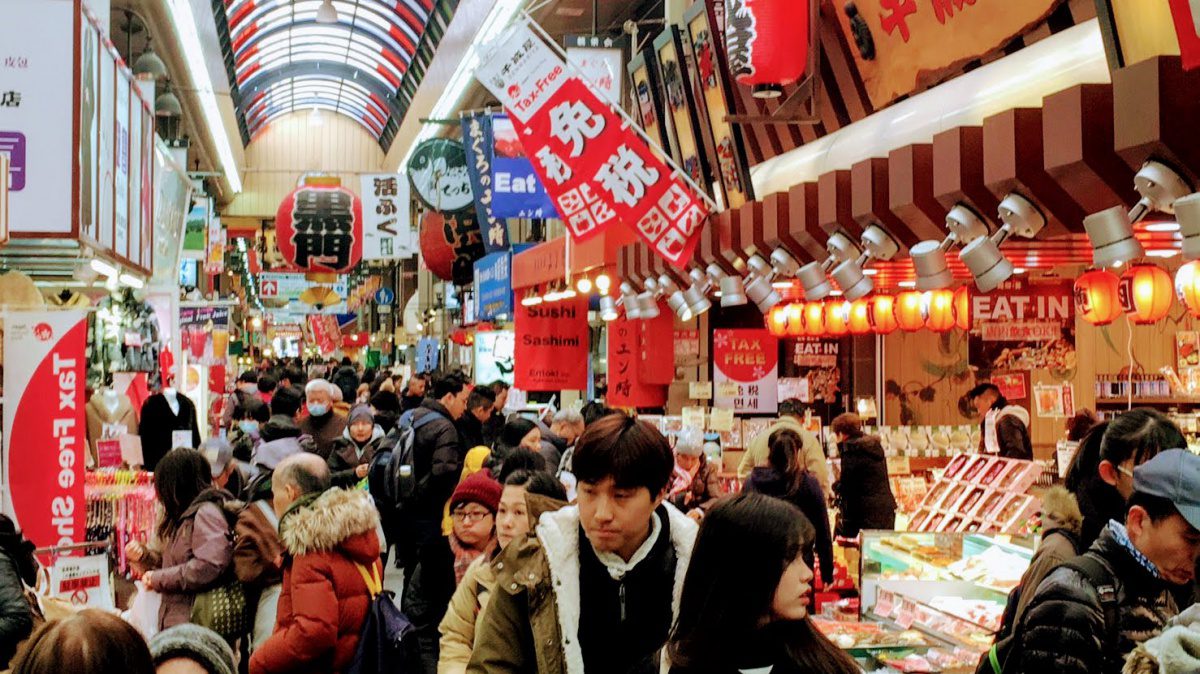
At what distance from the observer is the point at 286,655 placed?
4.95 m

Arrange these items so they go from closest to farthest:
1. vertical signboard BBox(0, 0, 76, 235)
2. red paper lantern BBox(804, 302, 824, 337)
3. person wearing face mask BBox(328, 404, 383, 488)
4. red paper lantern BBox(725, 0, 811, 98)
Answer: vertical signboard BBox(0, 0, 76, 235) < red paper lantern BBox(725, 0, 811, 98) < person wearing face mask BBox(328, 404, 383, 488) < red paper lantern BBox(804, 302, 824, 337)

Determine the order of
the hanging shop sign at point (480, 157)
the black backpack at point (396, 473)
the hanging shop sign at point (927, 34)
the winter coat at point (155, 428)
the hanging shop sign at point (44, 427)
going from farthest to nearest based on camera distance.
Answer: the hanging shop sign at point (480, 157) → the winter coat at point (155, 428) → the black backpack at point (396, 473) → the hanging shop sign at point (44, 427) → the hanging shop sign at point (927, 34)

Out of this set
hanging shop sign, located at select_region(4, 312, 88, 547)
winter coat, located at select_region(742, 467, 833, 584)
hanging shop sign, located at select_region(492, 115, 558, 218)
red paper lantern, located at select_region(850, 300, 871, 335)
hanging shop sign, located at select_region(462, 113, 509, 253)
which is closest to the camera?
hanging shop sign, located at select_region(4, 312, 88, 547)

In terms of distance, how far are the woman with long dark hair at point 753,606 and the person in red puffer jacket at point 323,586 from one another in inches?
103

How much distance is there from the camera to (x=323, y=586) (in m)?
4.99

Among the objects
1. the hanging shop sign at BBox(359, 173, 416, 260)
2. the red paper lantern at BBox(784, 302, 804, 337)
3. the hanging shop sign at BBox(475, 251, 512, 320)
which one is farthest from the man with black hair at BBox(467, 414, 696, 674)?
the hanging shop sign at BBox(359, 173, 416, 260)

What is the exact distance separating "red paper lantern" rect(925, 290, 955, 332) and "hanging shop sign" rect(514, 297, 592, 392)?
5621 millimetres

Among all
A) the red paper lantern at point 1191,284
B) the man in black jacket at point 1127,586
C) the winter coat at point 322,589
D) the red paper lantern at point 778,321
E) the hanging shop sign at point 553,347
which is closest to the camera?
the man in black jacket at point 1127,586

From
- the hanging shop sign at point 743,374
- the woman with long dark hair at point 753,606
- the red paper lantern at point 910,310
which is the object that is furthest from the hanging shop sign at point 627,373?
the woman with long dark hair at point 753,606

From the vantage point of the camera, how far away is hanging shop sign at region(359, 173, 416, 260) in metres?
22.4

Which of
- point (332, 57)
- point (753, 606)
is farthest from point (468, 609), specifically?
point (332, 57)

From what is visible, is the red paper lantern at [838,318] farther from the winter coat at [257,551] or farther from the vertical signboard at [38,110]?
the winter coat at [257,551]

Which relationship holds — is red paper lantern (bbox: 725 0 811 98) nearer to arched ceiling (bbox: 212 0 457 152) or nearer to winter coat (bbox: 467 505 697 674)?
winter coat (bbox: 467 505 697 674)

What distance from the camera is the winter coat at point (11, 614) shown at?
457 centimetres
